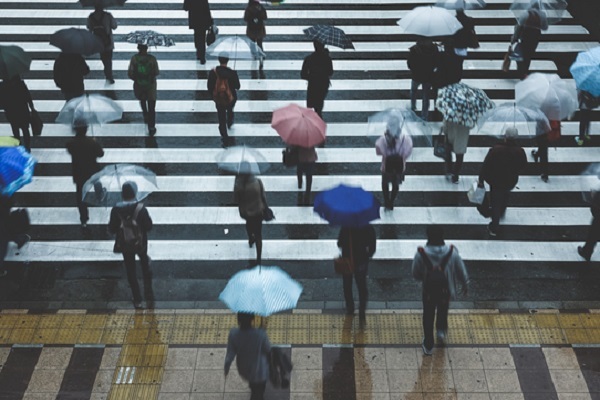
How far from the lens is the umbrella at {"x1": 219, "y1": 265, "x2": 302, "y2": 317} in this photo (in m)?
7.28

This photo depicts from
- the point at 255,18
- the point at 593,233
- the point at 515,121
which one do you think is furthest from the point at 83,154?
the point at 593,233

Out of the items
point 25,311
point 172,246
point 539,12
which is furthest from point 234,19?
point 25,311

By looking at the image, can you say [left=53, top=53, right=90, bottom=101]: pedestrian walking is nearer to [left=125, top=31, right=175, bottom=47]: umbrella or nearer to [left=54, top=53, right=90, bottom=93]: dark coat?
[left=54, top=53, right=90, bottom=93]: dark coat

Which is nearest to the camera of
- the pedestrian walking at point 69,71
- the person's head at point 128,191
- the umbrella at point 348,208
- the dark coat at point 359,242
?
the umbrella at point 348,208

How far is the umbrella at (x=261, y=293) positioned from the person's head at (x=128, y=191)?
2039 millimetres

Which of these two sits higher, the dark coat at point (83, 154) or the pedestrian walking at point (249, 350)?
the dark coat at point (83, 154)

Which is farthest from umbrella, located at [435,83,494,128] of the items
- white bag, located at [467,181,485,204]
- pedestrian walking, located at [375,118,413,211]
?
white bag, located at [467,181,485,204]

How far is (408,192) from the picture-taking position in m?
12.3

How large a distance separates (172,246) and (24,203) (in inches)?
109

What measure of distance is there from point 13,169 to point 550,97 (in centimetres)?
777

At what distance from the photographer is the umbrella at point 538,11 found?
1416 cm

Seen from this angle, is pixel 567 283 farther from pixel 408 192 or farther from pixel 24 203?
pixel 24 203

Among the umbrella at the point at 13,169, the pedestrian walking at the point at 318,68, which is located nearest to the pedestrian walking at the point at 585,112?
the pedestrian walking at the point at 318,68

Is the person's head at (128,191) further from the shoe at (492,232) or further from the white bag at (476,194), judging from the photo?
the shoe at (492,232)
